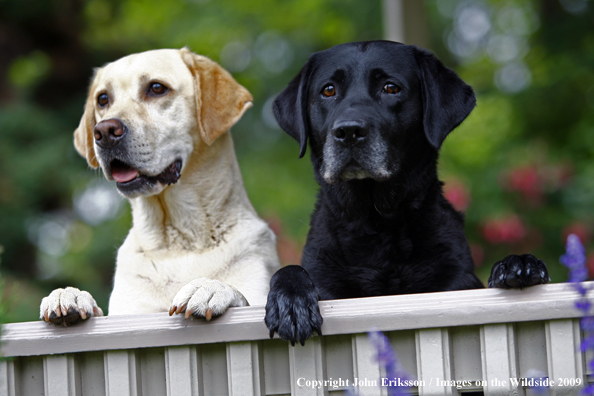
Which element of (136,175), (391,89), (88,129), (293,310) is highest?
(88,129)

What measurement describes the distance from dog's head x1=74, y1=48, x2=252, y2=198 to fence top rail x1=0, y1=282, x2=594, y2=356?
944 millimetres

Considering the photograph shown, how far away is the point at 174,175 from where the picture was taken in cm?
288

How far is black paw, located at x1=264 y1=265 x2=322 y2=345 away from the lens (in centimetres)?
180

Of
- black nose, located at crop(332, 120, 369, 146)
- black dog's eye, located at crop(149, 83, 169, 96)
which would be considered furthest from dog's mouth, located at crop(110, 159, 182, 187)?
→ black nose, located at crop(332, 120, 369, 146)

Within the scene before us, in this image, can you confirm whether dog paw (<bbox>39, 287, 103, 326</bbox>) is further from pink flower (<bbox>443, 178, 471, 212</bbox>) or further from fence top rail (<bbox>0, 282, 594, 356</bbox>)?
pink flower (<bbox>443, 178, 471, 212</bbox>)

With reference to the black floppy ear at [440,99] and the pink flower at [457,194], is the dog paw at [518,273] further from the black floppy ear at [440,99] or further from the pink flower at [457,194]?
the pink flower at [457,194]

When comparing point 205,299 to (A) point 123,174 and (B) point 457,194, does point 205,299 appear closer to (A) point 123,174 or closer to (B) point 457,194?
(A) point 123,174

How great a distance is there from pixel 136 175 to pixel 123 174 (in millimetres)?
68

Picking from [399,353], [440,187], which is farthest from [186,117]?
[399,353]

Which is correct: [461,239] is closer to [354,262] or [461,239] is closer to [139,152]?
[354,262]

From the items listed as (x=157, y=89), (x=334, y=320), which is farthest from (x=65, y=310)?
(x=157, y=89)

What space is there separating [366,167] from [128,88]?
48.3 inches

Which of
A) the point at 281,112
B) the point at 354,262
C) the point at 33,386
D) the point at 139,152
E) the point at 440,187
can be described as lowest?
the point at 33,386

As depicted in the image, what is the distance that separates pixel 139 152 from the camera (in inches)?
108
